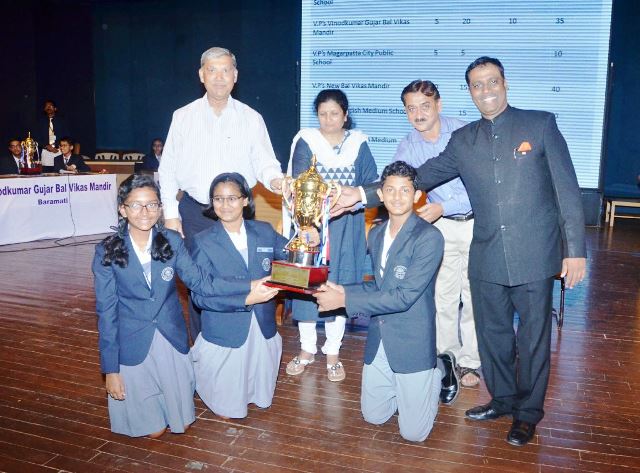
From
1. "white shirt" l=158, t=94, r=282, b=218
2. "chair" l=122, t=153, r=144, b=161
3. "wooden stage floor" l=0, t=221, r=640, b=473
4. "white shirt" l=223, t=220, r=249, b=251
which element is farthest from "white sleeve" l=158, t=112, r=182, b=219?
"chair" l=122, t=153, r=144, b=161

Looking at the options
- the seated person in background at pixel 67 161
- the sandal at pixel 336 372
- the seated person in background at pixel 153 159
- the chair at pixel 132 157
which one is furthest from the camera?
the chair at pixel 132 157

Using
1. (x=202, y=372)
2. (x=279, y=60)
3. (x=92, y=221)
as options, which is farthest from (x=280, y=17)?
(x=202, y=372)

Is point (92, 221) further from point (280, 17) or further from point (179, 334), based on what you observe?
point (179, 334)

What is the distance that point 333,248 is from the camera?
3084mm

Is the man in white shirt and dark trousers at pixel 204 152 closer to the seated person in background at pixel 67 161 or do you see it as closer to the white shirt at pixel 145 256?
the white shirt at pixel 145 256

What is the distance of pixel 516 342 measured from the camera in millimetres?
2688

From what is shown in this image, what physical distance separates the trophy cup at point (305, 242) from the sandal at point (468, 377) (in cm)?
101

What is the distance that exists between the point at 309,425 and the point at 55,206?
17.6 feet

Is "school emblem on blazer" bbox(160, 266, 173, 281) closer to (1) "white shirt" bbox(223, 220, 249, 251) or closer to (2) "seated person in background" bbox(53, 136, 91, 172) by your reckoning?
(1) "white shirt" bbox(223, 220, 249, 251)

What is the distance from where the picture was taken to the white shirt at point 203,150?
120 inches

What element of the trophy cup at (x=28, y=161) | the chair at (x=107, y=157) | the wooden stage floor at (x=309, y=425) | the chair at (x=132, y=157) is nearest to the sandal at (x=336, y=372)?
the wooden stage floor at (x=309, y=425)

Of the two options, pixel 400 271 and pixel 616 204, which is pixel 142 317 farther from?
pixel 616 204

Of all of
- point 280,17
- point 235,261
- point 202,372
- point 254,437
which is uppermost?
point 280,17

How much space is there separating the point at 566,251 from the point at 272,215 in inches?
133
